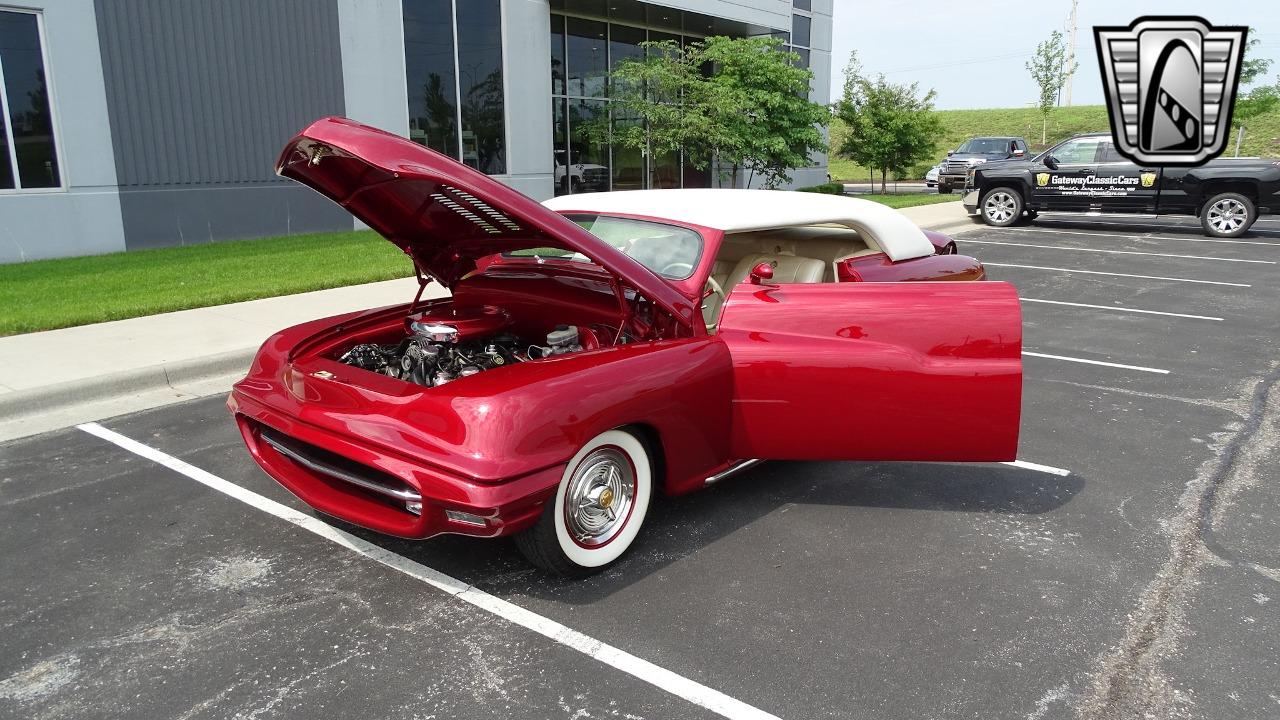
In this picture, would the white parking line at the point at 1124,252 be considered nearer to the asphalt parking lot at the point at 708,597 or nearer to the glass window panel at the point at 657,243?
the asphalt parking lot at the point at 708,597

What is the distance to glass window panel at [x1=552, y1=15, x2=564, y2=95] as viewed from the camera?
18.9 m

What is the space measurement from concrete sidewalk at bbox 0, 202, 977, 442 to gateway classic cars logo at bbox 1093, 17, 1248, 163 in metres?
10.5

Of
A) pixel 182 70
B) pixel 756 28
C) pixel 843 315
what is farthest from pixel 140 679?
pixel 756 28

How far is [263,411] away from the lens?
12.0ft

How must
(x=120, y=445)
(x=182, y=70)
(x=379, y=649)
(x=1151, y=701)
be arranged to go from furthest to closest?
(x=182, y=70)
(x=120, y=445)
(x=379, y=649)
(x=1151, y=701)

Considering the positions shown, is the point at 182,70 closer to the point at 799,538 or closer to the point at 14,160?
the point at 14,160

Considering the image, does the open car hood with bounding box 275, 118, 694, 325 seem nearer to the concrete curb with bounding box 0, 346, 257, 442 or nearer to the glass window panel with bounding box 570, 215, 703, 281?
the glass window panel with bounding box 570, 215, 703, 281

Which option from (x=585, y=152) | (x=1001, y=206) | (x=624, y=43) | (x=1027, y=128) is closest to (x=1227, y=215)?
(x=1001, y=206)

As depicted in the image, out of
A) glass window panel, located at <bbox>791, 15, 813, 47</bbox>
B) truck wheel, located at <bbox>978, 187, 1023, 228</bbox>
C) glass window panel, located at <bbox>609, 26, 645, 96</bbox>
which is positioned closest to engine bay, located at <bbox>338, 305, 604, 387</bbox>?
truck wheel, located at <bbox>978, 187, 1023, 228</bbox>

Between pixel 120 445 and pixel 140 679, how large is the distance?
107 inches

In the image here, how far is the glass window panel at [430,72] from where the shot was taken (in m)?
16.0

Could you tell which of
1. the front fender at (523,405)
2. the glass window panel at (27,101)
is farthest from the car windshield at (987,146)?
the front fender at (523,405)

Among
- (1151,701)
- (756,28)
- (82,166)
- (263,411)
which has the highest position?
(756,28)

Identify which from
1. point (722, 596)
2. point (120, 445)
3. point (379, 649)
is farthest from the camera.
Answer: point (120, 445)
